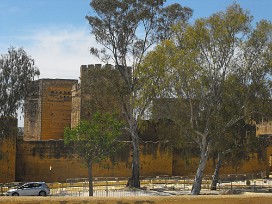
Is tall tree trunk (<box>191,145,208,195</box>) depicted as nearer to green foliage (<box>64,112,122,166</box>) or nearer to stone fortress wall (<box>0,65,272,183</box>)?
stone fortress wall (<box>0,65,272,183</box>)

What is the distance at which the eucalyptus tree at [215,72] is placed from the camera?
28578 millimetres

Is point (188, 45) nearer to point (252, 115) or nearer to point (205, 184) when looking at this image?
point (252, 115)

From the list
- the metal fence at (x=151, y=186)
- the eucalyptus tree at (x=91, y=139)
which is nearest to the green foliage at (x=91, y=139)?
the eucalyptus tree at (x=91, y=139)

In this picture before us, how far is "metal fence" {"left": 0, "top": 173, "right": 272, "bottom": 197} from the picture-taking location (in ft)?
99.0

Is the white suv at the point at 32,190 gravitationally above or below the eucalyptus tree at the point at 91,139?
below

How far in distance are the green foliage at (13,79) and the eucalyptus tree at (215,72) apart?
860cm

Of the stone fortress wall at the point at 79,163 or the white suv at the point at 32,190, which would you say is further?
the stone fortress wall at the point at 79,163

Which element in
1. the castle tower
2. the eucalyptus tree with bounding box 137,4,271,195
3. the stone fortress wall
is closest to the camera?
the eucalyptus tree with bounding box 137,4,271,195

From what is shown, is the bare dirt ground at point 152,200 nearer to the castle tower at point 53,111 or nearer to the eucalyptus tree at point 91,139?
the eucalyptus tree at point 91,139

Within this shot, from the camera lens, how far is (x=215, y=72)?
29109 millimetres

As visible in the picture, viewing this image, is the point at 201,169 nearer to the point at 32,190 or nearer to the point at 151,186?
the point at 151,186

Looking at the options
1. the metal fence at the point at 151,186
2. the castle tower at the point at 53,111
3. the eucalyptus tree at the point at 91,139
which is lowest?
the metal fence at the point at 151,186

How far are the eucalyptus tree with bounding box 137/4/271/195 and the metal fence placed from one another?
3683 mm

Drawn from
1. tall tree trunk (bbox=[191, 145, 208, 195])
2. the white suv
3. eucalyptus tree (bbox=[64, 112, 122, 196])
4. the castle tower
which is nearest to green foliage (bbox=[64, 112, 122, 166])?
eucalyptus tree (bbox=[64, 112, 122, 196])
